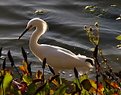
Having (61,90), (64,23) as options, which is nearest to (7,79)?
(61,90)

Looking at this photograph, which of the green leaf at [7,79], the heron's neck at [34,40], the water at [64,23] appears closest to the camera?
the green leaf at [7,79]

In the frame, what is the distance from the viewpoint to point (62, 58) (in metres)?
7.57

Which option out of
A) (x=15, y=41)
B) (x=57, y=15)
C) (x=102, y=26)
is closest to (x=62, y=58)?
(x=15, y=41)

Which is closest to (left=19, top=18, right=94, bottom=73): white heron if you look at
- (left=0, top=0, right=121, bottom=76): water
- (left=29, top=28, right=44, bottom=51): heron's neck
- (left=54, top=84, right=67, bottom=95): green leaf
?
(left=29, top=28, right=44, bottom=51): heron's neck

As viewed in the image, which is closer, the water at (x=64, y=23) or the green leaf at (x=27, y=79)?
the green leaf at (x=27, y=79)

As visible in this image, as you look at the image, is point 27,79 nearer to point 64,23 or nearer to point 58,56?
point 58,56

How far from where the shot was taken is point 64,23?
10414 mm

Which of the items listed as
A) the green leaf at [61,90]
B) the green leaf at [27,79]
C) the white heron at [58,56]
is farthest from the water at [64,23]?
the green leaf at [61,90]

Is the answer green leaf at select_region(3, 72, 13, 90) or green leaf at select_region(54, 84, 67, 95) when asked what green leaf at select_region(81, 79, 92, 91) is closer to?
green leaf at select_region(54, 84, 67, 95)

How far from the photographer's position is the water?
8875 millimetres

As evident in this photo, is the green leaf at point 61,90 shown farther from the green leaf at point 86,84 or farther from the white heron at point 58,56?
the white heron at point 58,56

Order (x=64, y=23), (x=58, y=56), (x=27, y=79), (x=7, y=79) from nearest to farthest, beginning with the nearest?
(x=7, y=79) < (x=27, y=79) < (x=58, y=56) < (x=64, y=23)

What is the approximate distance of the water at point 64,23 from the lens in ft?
29.1

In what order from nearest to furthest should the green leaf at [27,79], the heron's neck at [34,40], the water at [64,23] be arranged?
the green leaf at [27,79] → the heron's neck at [34,40] → the water at [64,23]
